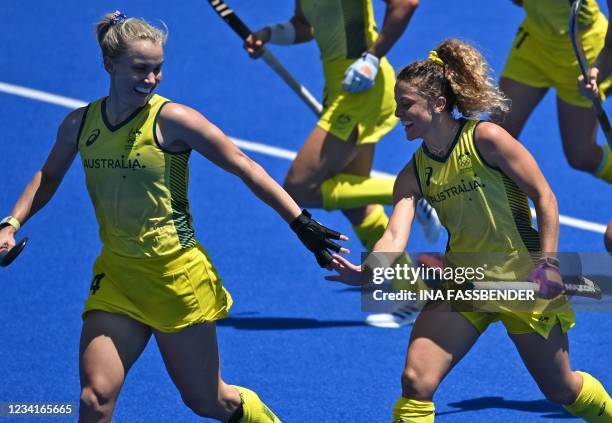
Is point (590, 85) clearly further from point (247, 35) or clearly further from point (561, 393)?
point (247, 35)

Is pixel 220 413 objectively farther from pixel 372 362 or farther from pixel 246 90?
pixel 246 90

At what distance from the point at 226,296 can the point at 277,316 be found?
8.08ft

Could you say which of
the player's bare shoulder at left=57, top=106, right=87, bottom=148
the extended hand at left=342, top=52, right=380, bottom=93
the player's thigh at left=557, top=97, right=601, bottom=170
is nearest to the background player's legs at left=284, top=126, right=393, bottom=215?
the extended hand at left=342, top=52, right=380, bottom=93

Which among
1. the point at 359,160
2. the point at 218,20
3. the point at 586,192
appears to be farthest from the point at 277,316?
the point at 218,20

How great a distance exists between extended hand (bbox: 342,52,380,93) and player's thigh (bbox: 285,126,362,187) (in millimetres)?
327

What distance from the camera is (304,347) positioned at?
721 cm

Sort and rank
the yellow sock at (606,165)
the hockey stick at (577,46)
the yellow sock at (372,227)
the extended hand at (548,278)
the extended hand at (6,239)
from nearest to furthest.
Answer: the extended hand at (548,278)
the extended hand at (6,239)
the hockey stick at (577,46)
the yellow sock at (372,227)
the yellow sock at (606,165)

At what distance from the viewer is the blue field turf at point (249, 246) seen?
6.57m

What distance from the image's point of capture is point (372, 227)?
25.1ft

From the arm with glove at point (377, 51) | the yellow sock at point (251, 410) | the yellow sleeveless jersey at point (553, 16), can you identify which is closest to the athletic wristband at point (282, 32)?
the arm with glove at point (377, 51)

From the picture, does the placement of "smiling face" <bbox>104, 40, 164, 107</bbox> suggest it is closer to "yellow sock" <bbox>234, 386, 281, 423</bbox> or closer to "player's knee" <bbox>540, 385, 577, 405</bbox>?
"yellow sock" <bbox>234, 386, 281, 423</bbox>

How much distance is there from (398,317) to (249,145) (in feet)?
10.5

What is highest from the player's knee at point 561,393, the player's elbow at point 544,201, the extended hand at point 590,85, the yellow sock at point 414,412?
the extended hand at point 590,85

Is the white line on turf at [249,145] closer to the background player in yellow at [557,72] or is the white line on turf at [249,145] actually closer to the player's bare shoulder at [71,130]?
the background player in yellow at [557,72]
